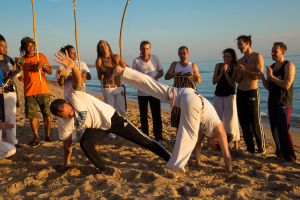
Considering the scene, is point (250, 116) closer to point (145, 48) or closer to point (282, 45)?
point (282, 45)

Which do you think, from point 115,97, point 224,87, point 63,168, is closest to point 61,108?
point 63,168

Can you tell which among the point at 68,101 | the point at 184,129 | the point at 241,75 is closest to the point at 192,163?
the point at 184,129

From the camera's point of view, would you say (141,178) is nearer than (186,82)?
Yes

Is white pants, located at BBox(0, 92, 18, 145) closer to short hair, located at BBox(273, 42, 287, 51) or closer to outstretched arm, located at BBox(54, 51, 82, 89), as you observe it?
outstretched arm, located at BBox(54, 51, 82, 89)

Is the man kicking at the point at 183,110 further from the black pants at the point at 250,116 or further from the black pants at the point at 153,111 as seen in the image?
the black pants at the point at 153,111

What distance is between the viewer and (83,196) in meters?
2.80

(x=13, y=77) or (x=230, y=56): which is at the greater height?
(x=230, y=56)

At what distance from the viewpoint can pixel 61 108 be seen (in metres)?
2.98

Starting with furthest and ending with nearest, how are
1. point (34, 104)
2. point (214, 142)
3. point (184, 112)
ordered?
point (34, 104)
point (214, 142)
point (184, 112)

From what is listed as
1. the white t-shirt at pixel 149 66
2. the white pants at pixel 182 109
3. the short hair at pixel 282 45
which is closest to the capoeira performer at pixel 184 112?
the white pants at pixel 182 109

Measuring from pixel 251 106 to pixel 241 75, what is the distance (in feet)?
1.81

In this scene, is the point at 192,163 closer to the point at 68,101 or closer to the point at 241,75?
the point at 241,75

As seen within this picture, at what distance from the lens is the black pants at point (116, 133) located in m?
3.38

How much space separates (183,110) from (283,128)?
1737 mm
